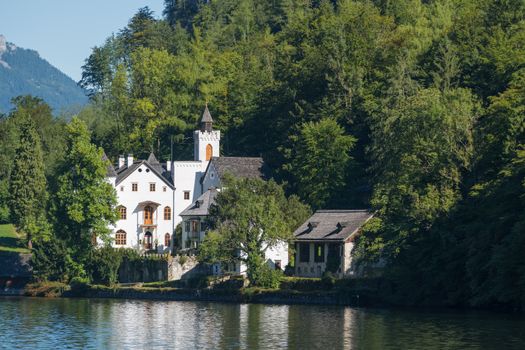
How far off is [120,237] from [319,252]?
2869 cm

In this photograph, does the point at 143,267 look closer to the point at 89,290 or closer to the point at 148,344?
the point at 89,290

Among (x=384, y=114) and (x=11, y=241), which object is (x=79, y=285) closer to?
(x=11, y=241)

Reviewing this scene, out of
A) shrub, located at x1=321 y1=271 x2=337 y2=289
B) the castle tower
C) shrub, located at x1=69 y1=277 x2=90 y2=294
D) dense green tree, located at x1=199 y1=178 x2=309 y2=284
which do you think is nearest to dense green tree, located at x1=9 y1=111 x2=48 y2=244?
the castle tower

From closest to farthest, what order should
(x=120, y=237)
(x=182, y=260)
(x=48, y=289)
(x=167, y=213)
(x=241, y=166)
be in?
(x=48, y=289) → (x=182, y=260) → (x=241, y=166) → (x=120, y=237) → (x=167, y=213)

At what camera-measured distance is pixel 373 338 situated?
5584 centimetres

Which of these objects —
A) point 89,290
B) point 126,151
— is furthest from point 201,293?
point 126,151

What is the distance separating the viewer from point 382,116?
95.9 metres

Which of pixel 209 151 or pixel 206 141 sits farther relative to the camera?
pixel 209 151

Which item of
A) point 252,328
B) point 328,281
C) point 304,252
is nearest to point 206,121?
point 304,252

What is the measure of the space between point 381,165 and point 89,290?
2508cm

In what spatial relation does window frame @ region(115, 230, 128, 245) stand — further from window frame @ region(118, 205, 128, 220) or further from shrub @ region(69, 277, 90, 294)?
shrub @ region(69, 277, 90, 294)

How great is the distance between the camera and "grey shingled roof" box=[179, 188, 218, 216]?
4063 inches

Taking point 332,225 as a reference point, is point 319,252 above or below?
below

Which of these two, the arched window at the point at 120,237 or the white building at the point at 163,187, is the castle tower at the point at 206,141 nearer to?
the white building at the point at 163,187
